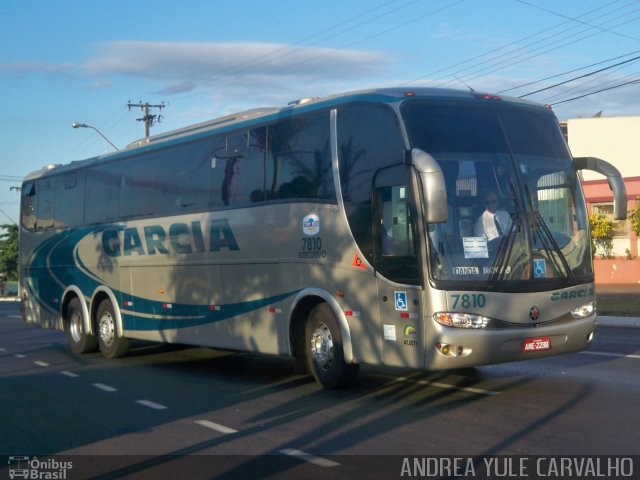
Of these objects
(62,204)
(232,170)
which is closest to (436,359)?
(232,170)

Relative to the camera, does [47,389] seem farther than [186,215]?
No

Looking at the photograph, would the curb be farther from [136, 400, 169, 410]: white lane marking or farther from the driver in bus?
[136, 400, 169, 410]: white lane marking

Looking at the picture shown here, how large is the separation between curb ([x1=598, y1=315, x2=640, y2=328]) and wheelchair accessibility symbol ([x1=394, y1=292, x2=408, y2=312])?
490 inches

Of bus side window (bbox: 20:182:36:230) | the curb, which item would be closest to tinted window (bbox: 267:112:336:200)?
bus side window (bbox: 20:182:36:230)

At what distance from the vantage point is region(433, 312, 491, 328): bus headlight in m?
9.77

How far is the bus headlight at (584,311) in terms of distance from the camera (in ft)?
34.7

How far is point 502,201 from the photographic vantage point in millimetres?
10188

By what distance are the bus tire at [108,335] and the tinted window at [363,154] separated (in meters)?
7.11

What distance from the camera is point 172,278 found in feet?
48.4

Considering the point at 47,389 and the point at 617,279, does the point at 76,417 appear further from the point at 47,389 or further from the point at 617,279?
the point at 617,279

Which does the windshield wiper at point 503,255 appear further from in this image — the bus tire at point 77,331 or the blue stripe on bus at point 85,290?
the bus tire at point 77,331

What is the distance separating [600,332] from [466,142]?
1087cm

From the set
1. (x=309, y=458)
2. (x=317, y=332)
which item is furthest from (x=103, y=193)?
(x=309, y=458)

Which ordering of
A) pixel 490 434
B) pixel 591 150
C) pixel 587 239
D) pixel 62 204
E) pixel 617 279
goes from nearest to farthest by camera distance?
pixel 490 434 → pixel 587 239 → pixel 62 204 → pixel 617 279 → pixel 591 150
